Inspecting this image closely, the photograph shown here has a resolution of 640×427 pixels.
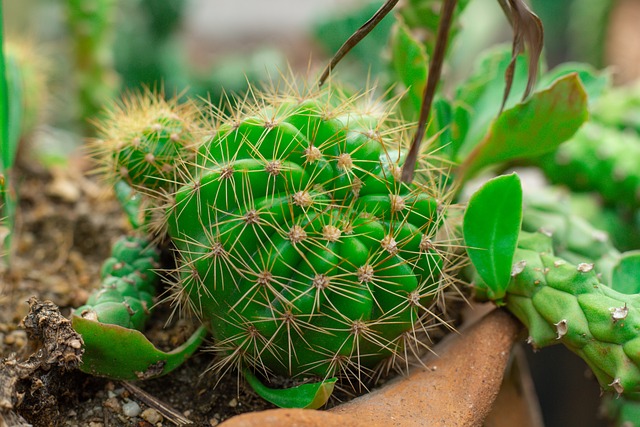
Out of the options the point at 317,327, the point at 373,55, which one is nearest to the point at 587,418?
the point at 373,55

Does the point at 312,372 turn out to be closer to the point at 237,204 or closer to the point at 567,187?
the point at 237,204

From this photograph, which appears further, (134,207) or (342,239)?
(134,207)

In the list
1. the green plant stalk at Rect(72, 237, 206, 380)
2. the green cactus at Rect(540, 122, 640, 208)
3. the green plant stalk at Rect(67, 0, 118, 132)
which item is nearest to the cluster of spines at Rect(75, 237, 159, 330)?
the green plant stalk at Rect(72, 237, 206, 380)

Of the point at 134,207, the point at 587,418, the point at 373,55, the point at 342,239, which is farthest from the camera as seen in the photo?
the point at 373,55

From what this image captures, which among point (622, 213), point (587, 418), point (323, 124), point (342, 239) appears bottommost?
point (587, 418)

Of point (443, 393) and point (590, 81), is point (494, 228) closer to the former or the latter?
point (443, 393)

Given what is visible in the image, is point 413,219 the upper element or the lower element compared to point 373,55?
upper

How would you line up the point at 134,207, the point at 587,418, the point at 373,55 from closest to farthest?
1. the point at 134,207
2. the point at 587,418
3. the point at 373,55

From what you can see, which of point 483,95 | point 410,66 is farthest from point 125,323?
point 483,95
